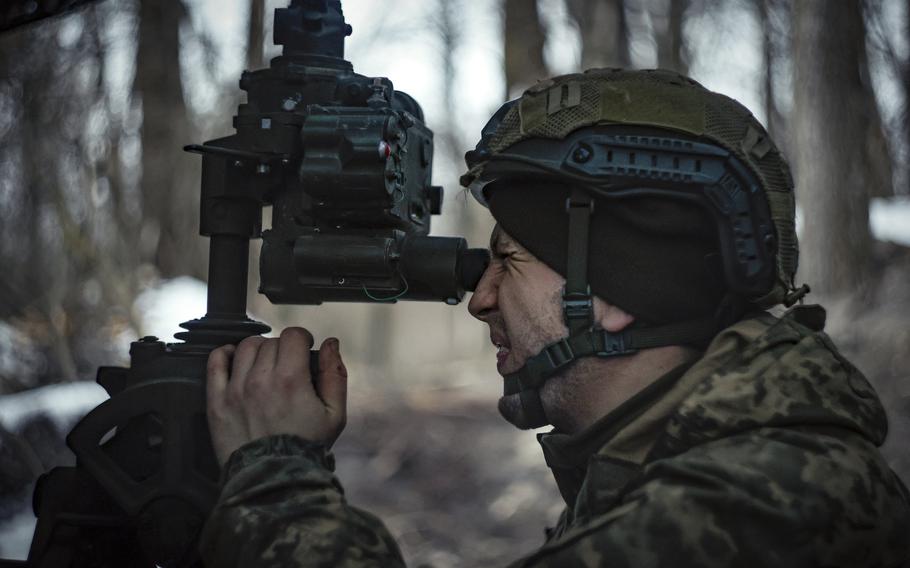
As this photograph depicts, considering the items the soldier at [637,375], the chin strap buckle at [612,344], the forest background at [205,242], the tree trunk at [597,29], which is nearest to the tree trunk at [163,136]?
the forest background at [205,242]

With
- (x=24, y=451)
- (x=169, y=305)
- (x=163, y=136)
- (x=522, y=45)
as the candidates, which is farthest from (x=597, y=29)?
(x=24, y=451)

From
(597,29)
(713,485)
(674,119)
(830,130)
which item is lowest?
(713,485)

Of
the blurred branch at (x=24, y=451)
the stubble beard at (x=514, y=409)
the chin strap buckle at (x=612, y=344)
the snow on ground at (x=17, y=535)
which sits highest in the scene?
the chin strap buckle at (x=612, y=344)

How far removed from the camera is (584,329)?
7.10 feet

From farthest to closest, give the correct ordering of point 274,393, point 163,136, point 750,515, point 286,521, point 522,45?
point 522,45, point 163,136, point 274,393, point 286,521, point 750,515

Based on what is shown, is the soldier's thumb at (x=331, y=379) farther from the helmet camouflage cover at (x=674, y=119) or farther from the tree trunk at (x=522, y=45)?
the tree trunk at (x=522, y=45)

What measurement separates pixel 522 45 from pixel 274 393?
1292 cm

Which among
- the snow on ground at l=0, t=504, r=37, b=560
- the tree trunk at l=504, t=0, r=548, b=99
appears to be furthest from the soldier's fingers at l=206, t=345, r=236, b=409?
the tree trunk at l=504, t=0, r=548, b=99

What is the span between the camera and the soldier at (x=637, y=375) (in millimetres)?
1669

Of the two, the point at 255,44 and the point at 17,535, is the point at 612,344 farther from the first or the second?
the point at 255,44

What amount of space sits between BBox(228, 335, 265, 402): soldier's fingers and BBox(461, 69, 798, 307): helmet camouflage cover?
693 millimetres

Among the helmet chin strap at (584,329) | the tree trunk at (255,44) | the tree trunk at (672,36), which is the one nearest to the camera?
the helmet chin strap at (584,329)

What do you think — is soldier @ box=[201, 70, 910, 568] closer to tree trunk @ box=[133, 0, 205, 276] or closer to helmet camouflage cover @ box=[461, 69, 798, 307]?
helmet camouflage cover @ box=[461, 69, 798, 307]

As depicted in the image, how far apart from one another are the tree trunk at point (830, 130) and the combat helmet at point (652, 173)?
22.4 ft
